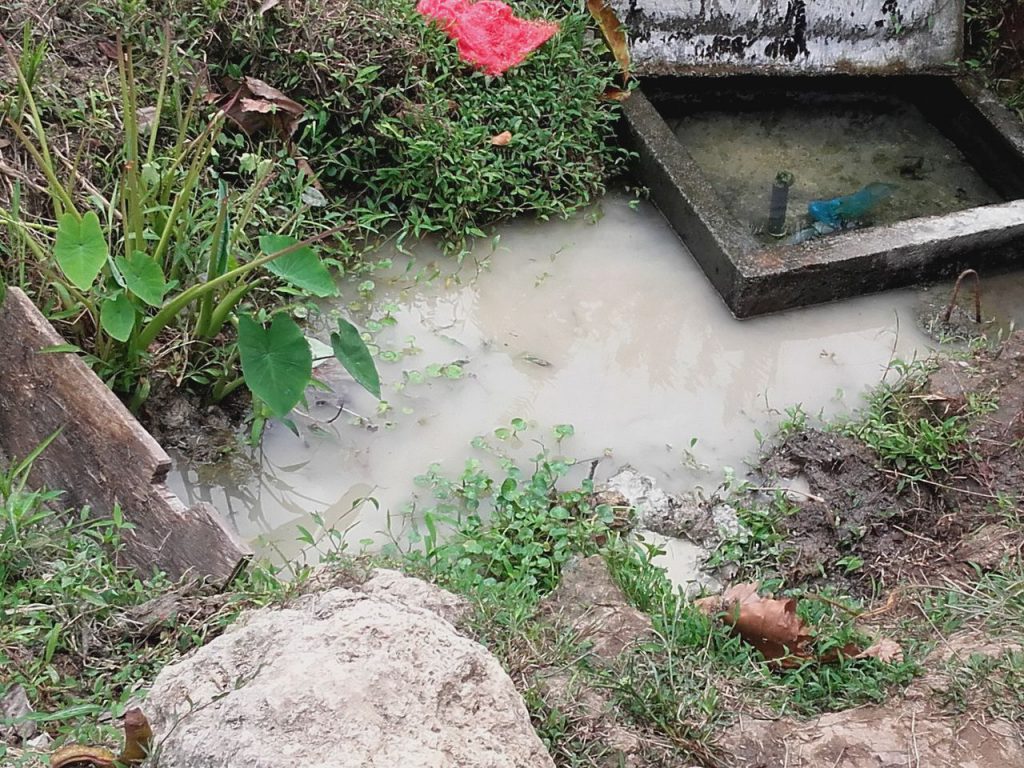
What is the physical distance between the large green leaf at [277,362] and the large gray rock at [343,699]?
988 millimetres

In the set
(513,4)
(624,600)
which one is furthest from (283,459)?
(513,4)

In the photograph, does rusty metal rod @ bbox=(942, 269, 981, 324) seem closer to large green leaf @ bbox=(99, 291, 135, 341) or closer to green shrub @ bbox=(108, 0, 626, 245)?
green shrub @ bbox=(108, 0, 626, 245)

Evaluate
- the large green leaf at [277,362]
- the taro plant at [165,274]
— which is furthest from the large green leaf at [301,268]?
the large green leaf at [277,362]

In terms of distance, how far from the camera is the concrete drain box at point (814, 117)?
4289mm

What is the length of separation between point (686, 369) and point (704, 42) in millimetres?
1858

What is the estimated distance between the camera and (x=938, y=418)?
334cm

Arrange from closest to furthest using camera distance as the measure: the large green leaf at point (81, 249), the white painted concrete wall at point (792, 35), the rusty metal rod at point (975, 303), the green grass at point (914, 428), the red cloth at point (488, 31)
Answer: the large green leaf at point (81, 249), the green grass at point (914, 428), the rusty metal rod at point (975, 303), the red cloth at point (488, 31), the white painted concrete wall at point (792, 35)

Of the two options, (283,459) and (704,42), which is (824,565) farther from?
(704,42)

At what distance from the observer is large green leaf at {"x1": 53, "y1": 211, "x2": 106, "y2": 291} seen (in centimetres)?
260

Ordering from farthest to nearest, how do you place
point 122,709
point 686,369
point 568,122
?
point 568,122 < point 686,369 < point 122,709

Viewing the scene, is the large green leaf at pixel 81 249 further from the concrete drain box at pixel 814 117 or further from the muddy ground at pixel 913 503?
the concrete drain box at pixel 814 117

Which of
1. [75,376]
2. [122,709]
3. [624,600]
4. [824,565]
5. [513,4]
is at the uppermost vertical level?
[513,4]

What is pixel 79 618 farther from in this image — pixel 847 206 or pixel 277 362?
pixel 847 206

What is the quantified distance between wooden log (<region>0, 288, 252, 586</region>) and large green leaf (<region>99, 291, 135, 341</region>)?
0.12 m
